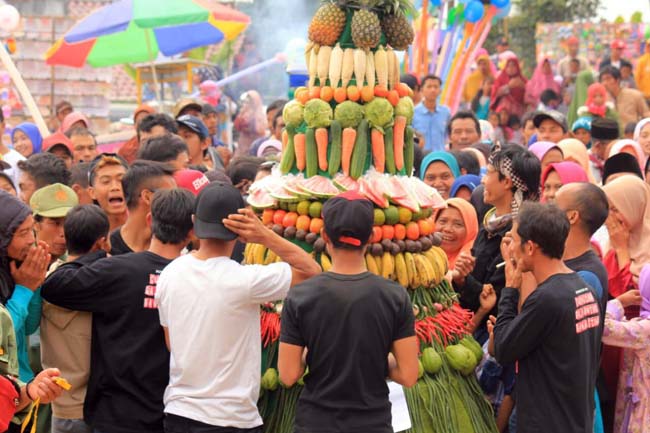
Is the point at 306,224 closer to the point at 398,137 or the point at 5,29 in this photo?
the point at 398,137

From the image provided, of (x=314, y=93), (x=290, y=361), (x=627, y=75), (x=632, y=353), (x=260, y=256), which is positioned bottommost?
(x=632, y=353)

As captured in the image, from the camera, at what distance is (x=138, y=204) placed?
15.4 feet

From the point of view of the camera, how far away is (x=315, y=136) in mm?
4355

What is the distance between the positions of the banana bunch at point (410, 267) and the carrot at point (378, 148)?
1.45ft

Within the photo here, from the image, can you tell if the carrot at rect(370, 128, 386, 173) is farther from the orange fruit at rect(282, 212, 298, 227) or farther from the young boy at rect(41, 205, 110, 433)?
the young boy at rect(41, 205, 110, 433)

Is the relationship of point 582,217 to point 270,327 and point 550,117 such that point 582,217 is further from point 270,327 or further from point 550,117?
point 550,117

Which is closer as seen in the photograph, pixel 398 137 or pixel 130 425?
pixel 130 425

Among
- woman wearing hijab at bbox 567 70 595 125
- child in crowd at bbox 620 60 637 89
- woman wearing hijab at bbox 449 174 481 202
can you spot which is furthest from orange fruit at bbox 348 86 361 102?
child in crowd at bbox 620 60 637 89

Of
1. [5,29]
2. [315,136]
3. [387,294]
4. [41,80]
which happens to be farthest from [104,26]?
[387,294]

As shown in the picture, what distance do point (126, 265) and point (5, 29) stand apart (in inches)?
296

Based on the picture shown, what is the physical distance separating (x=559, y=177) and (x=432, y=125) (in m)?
4.46

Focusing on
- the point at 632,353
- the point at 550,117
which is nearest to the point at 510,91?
the point at 550,117

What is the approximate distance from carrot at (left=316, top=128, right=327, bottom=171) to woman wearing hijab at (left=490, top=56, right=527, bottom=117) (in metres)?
9.59

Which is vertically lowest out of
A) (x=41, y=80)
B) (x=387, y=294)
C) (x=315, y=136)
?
(x=41, y=80)
